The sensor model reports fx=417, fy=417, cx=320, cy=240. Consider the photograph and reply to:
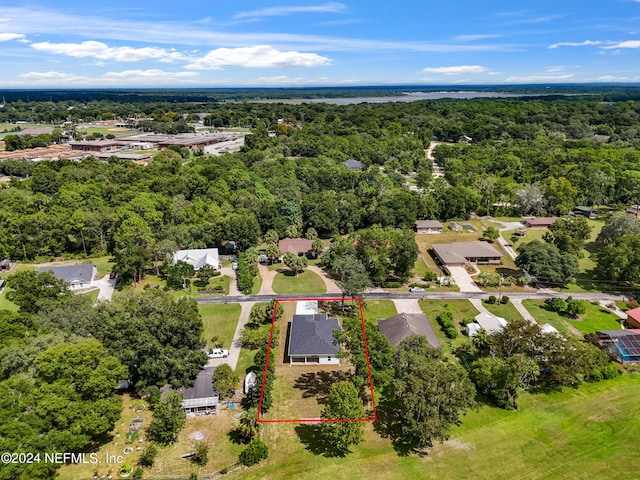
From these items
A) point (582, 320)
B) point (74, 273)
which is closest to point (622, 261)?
point (582, 320)

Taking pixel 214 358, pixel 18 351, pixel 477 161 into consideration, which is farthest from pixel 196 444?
pixel 477 161

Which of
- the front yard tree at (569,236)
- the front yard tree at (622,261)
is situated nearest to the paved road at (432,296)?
the front yard tree at (622,261)

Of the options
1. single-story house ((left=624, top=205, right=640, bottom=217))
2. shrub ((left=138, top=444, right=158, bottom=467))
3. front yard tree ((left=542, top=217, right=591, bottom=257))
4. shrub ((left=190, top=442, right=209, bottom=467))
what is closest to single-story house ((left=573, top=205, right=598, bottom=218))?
single-story house ((left=624, top=205, right=640, bottom=217))

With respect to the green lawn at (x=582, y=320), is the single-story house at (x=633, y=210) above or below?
above

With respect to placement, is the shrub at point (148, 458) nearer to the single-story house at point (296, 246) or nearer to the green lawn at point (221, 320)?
the green lawn at point (221, 320)

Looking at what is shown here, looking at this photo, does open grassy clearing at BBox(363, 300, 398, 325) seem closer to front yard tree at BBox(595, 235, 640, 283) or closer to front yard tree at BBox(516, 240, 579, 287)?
front yard tree at BBox(516, 240, 579, 287)
